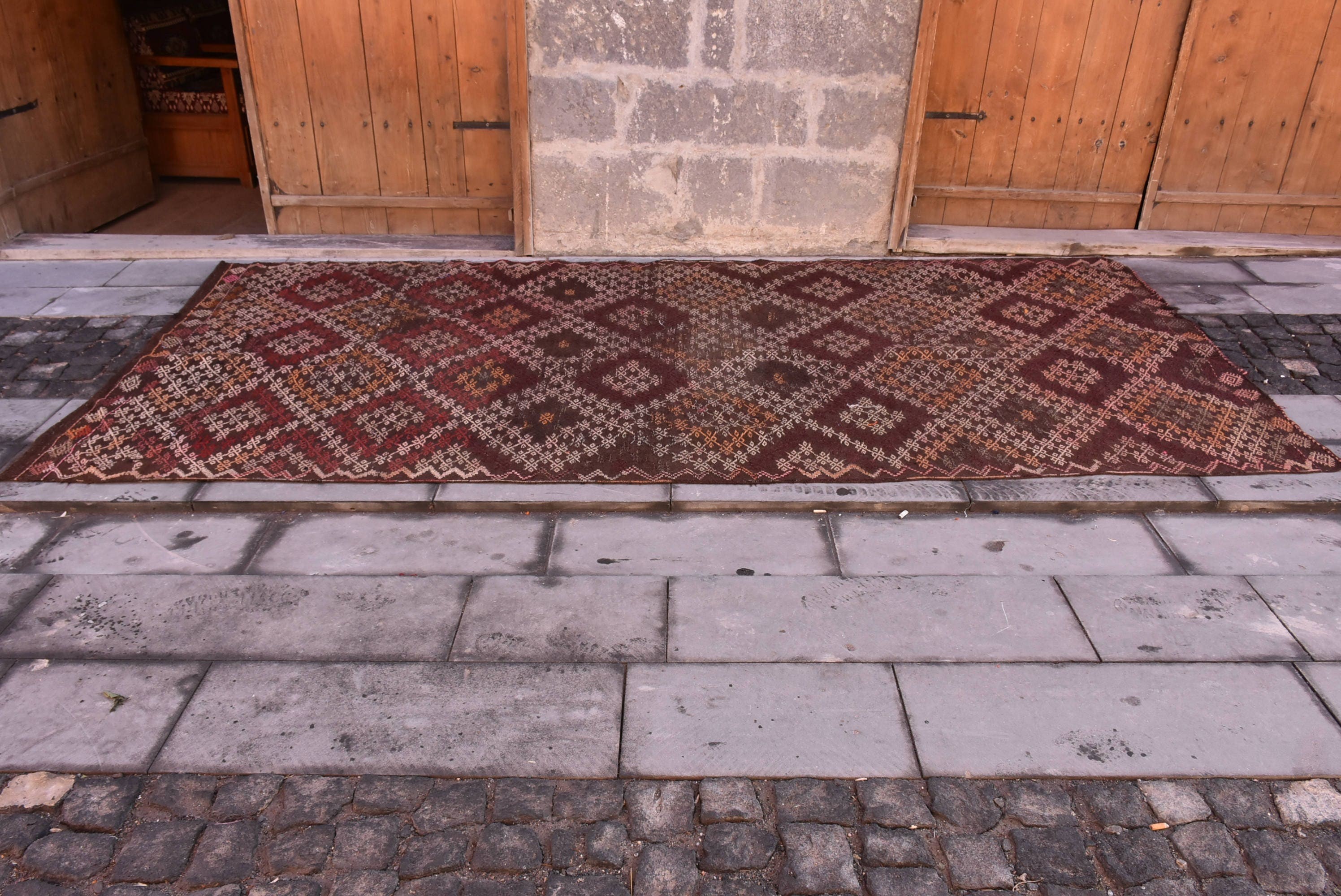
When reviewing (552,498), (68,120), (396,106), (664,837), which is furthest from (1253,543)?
(68,120)

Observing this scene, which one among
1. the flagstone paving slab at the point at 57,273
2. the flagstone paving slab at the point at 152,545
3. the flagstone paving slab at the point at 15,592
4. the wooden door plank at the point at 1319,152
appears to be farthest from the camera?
the wooden door plank at the point at 1319,152

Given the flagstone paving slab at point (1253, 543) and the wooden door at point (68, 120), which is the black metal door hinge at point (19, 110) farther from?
the flagstone paving slab at point (1253, 543)

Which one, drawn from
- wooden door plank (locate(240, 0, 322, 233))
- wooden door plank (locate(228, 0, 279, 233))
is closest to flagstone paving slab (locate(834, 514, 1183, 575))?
wooden door plank (locate(240, 0, 322, 233))

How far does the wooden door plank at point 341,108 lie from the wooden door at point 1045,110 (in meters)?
3.35

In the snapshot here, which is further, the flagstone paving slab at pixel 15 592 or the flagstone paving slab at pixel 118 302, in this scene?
the flagstone paving slab at pixel 118 302

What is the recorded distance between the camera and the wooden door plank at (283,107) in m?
5.47

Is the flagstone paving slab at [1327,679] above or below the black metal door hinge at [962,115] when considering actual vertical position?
below

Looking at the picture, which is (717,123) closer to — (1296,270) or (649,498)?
(649,498)

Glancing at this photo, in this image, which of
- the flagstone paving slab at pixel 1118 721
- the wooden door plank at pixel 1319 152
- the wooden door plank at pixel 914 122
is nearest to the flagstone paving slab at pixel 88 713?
the flagstone paving slab at pixel 1118 721

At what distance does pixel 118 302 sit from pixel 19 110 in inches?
66.0

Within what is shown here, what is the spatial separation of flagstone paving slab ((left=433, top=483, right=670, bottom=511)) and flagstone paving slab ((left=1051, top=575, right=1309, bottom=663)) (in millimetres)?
1511

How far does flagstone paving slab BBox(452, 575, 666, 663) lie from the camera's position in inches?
116

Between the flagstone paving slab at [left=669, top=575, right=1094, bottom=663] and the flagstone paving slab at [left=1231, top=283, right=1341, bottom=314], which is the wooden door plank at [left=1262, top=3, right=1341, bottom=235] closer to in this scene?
the flagstone paving slab at [left=1231, top=283, right=1341, bottom=314]

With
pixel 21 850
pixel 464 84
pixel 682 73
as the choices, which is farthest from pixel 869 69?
pixel 21 850
